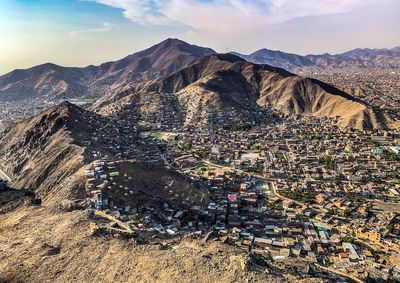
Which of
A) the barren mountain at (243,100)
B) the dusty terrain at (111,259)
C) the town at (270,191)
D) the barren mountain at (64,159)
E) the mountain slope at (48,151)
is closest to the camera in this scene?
the dusty terrain at (111,259)

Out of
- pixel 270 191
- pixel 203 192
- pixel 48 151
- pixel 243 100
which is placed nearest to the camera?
pixel 203 192

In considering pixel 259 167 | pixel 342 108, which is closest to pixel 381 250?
pixel 259 167

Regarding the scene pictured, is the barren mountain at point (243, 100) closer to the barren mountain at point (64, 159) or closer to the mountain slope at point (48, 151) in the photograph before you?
the barren mountain at point (64, 159)

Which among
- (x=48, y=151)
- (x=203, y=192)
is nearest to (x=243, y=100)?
(x=48, y=151)

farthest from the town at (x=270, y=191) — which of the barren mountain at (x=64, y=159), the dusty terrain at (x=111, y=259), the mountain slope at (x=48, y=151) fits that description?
the mountain slope at (x=48, y=151)

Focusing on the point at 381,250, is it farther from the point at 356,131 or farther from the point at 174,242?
the point at 356,131

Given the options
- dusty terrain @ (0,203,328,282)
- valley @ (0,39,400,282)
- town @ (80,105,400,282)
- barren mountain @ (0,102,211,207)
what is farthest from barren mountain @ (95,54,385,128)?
dusty terrain @ (0,203,328,282)

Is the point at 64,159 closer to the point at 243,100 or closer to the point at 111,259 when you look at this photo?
the point at 111,259

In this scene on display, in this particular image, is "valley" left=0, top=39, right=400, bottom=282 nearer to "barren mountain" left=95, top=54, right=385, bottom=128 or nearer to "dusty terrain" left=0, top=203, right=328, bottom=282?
"dusty terrain" left=0, top=203, right=328, bottom=282
